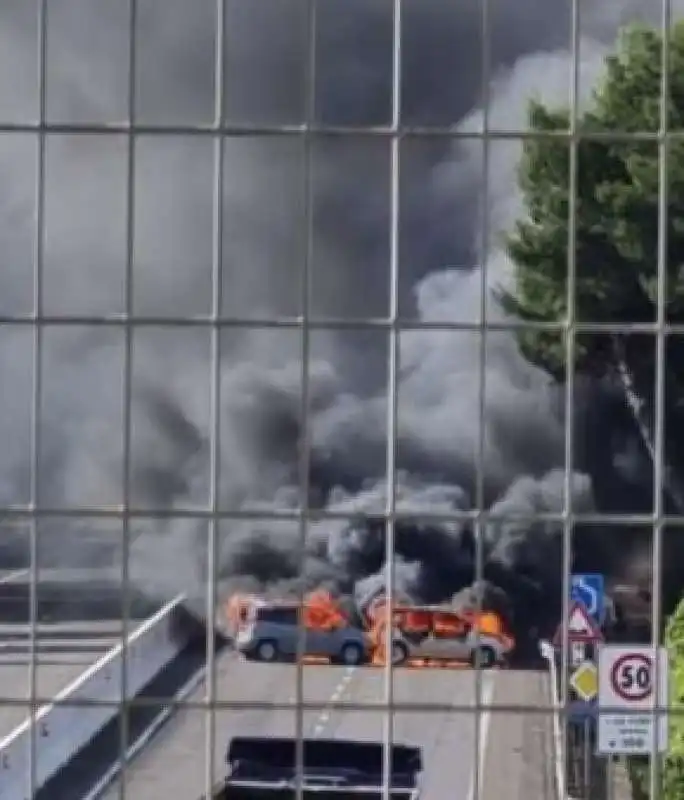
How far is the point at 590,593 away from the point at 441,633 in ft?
1.11

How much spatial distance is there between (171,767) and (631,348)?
1354 mm

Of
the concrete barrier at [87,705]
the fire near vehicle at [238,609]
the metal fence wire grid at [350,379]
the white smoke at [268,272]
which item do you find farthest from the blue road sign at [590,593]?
the concrete barrier at [87,705]

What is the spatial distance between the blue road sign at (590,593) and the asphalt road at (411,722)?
18 cm

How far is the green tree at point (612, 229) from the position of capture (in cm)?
411

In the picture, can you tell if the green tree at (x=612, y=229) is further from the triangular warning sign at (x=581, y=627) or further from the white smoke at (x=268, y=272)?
the triangular warning sign at (x=581, y=627)

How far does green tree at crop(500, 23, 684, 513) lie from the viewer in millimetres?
4109

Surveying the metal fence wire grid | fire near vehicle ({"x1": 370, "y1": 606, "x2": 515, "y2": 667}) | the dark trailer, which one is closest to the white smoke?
the metal fence wire grid

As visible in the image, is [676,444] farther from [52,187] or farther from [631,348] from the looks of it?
[52,187]

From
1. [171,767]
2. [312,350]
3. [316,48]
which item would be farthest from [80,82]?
[171,767]

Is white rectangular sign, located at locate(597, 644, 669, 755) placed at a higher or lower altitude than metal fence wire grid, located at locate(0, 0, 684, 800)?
lower

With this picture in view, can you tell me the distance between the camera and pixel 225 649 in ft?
13.9

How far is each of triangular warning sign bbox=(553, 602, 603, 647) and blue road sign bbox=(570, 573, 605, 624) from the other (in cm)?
1

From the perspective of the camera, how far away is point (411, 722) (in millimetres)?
4184

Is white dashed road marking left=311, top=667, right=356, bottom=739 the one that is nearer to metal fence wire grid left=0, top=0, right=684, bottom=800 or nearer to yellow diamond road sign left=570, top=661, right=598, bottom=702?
metal fence wire grid left=0, top=0, right=684, bottom=800
